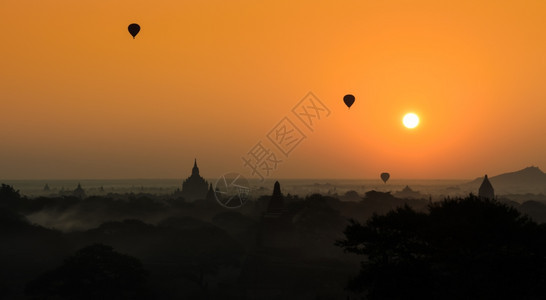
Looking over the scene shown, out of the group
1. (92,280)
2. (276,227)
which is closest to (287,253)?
(276,227)

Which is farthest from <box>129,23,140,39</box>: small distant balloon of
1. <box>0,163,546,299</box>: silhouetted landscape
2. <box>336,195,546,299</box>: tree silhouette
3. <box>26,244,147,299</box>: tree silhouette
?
<box>336,195,546,299</box>: tree silhouette

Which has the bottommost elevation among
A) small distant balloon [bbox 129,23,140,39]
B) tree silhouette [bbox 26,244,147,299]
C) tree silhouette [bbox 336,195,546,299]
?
tree silhouette [bbox 26,244,147,299]

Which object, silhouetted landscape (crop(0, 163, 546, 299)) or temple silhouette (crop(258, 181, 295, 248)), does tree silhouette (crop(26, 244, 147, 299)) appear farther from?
temple silhouette (crop(258, 181, 295, 248))

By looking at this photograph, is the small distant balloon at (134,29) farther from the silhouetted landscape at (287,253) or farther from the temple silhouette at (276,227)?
the temple silhouette at (276,227)

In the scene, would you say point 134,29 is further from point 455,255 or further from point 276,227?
point 455,255

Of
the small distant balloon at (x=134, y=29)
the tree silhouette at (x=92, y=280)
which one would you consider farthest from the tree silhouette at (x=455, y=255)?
the small distant balloon at (x=134, y=29)

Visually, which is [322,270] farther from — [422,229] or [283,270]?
[422,229]
